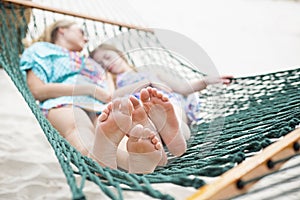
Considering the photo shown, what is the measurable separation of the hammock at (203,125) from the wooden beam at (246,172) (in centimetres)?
3

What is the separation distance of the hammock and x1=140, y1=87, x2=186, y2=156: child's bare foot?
29 millimetres

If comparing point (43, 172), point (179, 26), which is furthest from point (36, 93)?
point (179, 26)

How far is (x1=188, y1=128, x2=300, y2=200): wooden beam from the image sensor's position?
0.57 meters

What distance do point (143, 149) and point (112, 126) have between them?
0.27ft

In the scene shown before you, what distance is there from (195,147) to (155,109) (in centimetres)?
14

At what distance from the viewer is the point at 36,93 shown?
1.37m

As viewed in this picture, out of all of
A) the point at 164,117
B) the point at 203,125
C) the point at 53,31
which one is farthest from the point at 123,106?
the point at 53,31

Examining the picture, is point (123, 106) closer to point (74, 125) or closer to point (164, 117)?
point (164, 117)

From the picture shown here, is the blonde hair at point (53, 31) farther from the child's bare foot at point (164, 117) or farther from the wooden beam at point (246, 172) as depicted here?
the wooden beam at point (246, 172)

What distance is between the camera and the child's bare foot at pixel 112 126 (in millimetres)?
867

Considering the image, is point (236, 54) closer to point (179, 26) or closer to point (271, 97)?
point (179, 26)

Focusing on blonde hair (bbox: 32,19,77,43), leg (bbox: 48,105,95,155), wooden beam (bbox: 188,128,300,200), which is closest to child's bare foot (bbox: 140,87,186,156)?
leg (bbox: 48,105,95,155)

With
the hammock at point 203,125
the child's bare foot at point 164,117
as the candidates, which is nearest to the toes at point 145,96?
the child's bare foot at point 164,117

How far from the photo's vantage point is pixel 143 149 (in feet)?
2.99
